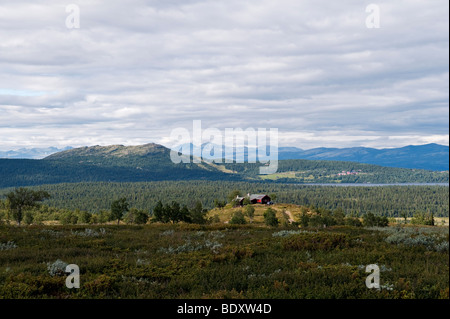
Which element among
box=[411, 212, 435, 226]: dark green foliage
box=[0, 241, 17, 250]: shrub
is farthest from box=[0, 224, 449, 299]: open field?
box=[411, 212, 435, 226]: dark green foliage

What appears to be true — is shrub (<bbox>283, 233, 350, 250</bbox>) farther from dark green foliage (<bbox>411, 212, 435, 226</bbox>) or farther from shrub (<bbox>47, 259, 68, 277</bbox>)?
dark green foliage (<bbox>411, 212, 435, 226</bbox>)

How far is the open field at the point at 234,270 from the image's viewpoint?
10.4 metres

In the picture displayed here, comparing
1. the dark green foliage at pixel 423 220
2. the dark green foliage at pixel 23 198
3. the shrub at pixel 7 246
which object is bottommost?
the dark green foliage at pixel 423 220

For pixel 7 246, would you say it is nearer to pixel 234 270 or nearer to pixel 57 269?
pixel 57 269

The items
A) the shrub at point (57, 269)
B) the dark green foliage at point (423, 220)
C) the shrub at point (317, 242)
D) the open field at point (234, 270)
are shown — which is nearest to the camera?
the open field at point (234, 270)

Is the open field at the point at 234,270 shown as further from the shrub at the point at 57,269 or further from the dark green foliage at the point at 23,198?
the dark green foliage at the point at 23,198

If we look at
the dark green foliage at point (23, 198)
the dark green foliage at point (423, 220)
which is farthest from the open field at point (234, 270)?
the dark green foliage at point (423, 220)

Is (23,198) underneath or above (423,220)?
above

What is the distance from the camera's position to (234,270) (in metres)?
13.1

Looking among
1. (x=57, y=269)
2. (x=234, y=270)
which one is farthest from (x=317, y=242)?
(x=57, y=269)

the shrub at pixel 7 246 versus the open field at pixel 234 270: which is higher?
the open field at pixel 234 270

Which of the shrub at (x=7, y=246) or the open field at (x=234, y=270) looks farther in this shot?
the shrub at (x=7, y=246)
